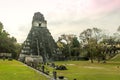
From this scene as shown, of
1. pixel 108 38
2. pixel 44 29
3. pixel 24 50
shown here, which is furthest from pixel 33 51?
pixel 108 38

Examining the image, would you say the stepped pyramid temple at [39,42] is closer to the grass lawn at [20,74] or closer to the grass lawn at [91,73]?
the grass lawn at [91,73]

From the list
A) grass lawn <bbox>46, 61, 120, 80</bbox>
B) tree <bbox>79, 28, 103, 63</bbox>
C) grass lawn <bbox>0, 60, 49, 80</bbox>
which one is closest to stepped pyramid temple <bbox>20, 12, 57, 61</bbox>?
tree <bbox>79, 28, 103, 63</bbox>

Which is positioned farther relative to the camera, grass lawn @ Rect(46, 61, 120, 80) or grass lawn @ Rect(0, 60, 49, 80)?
grass lawn @ Rect(46, 61, 120, 80)

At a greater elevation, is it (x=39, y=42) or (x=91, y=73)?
(x=39, y=42)

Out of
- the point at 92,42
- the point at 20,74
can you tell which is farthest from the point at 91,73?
the point at 92,42

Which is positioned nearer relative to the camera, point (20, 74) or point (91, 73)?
point (20, 74)

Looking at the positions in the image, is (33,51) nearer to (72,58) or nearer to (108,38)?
(72,58)

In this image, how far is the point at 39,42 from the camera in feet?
288

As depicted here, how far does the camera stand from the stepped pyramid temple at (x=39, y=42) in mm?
84312

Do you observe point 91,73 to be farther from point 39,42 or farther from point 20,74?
point 39,42

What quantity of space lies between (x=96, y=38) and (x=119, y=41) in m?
8.48

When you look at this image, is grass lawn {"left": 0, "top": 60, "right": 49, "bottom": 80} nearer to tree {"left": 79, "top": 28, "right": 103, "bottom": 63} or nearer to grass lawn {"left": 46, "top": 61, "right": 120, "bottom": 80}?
grass lawn {"left": 46, "top": 61, "right": 120, "bottom": 80}

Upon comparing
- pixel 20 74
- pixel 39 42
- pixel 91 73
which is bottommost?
pixel 91 73

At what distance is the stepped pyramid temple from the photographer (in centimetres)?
8431
